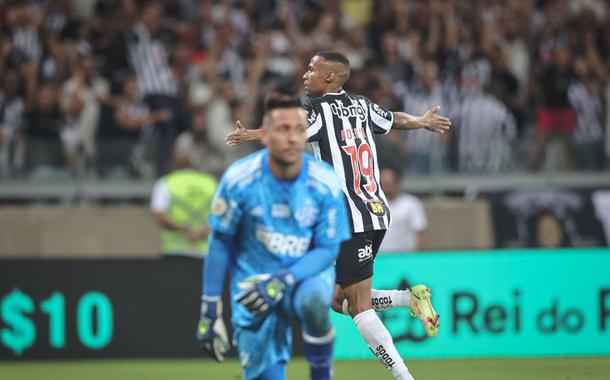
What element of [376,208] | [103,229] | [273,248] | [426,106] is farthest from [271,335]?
[426,106]

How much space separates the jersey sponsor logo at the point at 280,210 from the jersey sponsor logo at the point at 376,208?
7.10 ft

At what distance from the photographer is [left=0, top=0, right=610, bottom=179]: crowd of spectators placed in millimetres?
15758

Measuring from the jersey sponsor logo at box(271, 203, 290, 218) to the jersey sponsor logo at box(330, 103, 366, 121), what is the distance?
7.32ft

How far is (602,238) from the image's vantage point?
17328 millimetres

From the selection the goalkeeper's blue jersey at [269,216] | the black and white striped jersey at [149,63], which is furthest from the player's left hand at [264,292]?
the black and white striped jersey at [149,63]

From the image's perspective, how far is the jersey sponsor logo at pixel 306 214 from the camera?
6.93m

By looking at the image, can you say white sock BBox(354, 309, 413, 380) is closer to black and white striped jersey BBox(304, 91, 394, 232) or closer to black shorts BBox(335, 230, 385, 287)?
→ black shorts BBox(335, 230, 385, 287)

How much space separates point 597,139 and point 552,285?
4038 mm

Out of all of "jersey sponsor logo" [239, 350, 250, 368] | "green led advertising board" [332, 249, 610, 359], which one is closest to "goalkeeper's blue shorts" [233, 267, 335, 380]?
"jersey sponsor logo" [239, 350, 250, 368]

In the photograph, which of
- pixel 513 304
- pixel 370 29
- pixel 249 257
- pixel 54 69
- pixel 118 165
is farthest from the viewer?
pixel 370 29

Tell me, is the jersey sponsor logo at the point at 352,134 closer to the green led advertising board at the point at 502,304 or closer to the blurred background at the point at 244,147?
the green led advertising board at the point at 502,304

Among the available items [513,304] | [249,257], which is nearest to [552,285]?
[513,304]

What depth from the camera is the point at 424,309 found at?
30.3ft

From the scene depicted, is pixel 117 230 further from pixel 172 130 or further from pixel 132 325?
pixel 132 325
